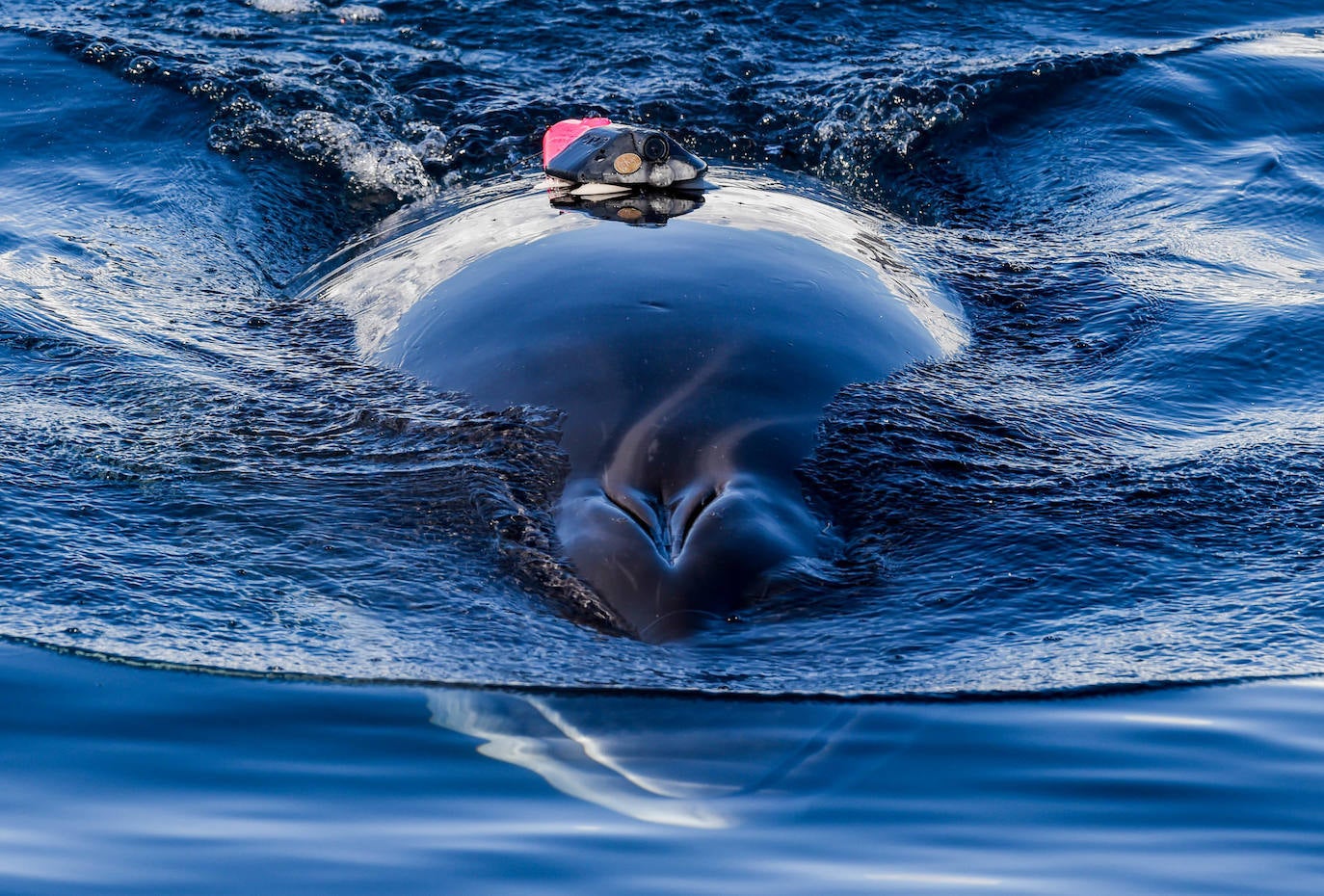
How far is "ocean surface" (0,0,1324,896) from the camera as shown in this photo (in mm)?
3869

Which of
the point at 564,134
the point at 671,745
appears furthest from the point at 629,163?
the point at 671,745

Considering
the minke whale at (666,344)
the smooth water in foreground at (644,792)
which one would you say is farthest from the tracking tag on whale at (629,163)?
the smooth water in foreground at (644,792)

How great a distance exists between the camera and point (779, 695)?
4375 mm

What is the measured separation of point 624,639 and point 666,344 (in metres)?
1.75

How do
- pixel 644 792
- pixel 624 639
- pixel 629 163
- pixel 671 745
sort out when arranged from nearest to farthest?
1. pixel 644 792
2. pixel 671 745
3. pixel 624 639
4. pixel 629 163

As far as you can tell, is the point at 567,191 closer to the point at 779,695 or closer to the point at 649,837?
the point at 779,695

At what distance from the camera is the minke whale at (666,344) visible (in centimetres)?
498

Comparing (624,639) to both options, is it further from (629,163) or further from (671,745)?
(629,163)

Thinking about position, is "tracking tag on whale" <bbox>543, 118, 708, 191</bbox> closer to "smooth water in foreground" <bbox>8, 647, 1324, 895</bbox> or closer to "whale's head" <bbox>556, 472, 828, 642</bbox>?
"whale's head" <bbox>556, 472, 828, 642</bbox>

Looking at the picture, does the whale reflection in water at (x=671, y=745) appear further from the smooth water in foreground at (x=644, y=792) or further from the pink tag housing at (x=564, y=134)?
the pink tag housing at (x=564, y=134)

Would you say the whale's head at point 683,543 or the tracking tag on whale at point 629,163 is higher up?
the tracking tag on whale at point 629,163

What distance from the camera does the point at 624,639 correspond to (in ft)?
15.3

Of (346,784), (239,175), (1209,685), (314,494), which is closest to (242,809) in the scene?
(346,784)

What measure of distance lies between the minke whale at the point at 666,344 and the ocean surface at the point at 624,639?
157 millimetres
